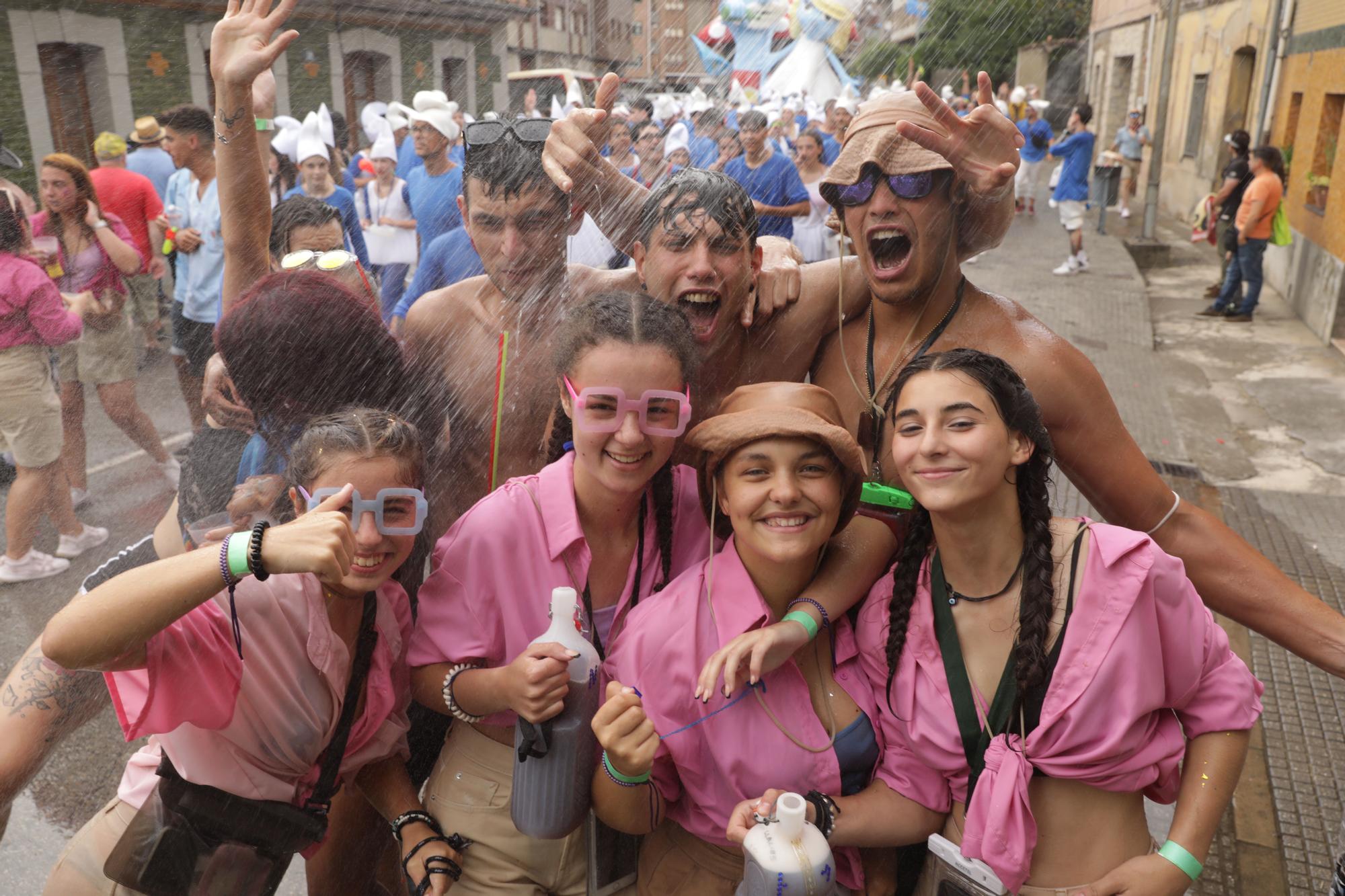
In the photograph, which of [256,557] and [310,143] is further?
[310,143]

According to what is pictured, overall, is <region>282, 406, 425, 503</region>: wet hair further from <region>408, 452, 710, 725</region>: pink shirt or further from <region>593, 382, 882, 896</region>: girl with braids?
<region>593, 382, 882, 896</region>: girl with braids

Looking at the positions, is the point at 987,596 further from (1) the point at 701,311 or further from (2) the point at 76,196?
(2) the point at 76,196

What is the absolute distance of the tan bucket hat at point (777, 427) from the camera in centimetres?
200

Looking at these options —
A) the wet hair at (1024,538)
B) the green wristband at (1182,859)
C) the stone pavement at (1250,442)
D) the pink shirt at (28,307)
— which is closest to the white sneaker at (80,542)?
the pink shirt at (28,307)

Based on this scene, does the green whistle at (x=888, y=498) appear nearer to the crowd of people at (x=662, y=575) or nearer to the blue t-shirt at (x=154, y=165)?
the crowd of people at (x=662, y=575)

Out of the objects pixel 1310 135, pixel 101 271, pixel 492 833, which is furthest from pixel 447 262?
pixel 1310 135

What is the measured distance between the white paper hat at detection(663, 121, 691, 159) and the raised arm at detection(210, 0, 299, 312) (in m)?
8.28

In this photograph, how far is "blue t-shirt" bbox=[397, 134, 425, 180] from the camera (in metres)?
9.34

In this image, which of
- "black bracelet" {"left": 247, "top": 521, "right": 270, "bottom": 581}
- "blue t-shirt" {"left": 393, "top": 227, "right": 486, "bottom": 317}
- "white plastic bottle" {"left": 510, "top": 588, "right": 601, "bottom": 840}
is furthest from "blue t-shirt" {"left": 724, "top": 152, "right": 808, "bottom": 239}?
"black bracelet" {"left": 247, "top": 521, "right": 270, "bottom": 581}

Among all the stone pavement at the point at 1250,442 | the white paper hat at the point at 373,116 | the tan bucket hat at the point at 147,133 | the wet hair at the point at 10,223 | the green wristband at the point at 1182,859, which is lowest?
the stone pavement at the point at 1250,442

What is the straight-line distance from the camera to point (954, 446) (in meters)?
1.92

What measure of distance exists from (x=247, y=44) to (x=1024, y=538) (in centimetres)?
222

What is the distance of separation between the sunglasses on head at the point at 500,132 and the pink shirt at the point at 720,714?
54.6 inches

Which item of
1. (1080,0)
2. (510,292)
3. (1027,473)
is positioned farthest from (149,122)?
(1080,0)
